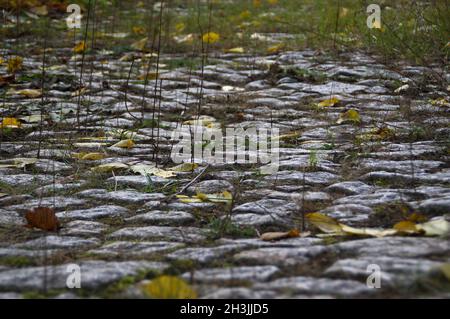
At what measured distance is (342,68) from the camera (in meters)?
6.18

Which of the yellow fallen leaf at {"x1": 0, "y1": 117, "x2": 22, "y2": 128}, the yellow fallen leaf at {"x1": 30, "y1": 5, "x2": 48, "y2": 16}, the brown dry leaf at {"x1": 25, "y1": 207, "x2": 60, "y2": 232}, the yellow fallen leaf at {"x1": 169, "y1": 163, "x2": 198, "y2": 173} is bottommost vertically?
the brown dry leaf at {"x1": 25, "y1": 207, "x2": 60, "y2": 232}

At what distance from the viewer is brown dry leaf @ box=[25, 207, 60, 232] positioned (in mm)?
2768

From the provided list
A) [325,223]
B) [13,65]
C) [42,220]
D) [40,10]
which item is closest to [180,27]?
[40,10]

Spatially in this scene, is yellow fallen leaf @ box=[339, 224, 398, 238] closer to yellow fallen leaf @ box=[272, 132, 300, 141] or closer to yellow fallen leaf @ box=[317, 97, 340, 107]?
yellow fallen leaf @ box=[272, 132, 300, 141]

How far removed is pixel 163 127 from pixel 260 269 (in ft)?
8.43

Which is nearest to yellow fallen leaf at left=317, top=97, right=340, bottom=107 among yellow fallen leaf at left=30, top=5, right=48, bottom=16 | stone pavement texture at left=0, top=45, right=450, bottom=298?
stone pavement texture at left=0, top=45, right=450, bottom=298

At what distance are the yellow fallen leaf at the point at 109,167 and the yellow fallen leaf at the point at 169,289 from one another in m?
1.71

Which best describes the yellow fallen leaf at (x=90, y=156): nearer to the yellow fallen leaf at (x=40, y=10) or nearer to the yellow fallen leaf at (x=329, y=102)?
the yellow fallen leaf at (x=329, y=102)

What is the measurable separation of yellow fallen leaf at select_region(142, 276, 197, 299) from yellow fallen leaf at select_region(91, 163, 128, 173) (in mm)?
1709

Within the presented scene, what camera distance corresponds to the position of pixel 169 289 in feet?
6.61

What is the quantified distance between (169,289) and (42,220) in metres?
0.93

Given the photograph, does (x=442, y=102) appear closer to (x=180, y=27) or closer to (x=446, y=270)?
(x=446, y=270)
